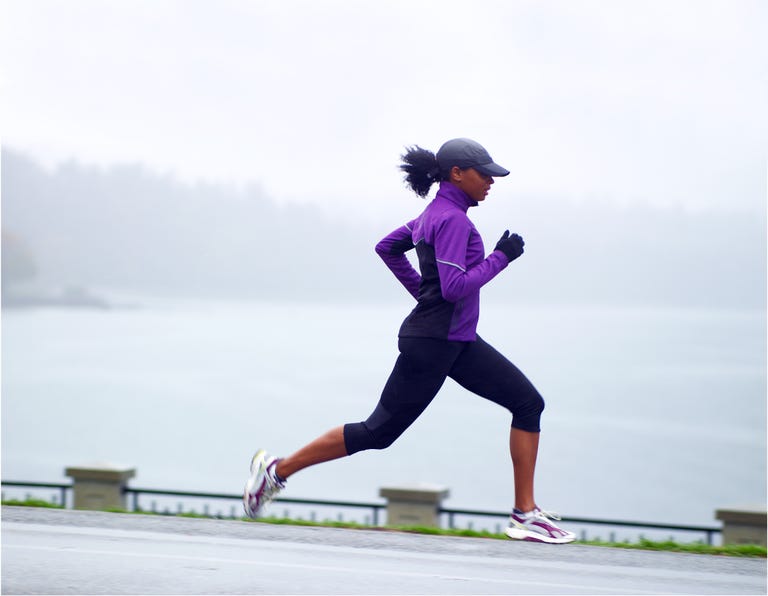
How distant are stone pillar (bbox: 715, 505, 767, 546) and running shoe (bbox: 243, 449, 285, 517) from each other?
22.7ft

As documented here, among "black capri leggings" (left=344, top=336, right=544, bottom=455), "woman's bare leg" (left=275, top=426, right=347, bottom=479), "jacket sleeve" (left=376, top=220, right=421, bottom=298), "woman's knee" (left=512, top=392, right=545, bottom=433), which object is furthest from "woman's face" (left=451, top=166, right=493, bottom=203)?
"woman's bare leg" (left=275, top=426, right=347, bottom=479)

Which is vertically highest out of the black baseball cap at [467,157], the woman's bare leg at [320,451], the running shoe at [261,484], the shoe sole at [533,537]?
the black baseball cap at [467,157]

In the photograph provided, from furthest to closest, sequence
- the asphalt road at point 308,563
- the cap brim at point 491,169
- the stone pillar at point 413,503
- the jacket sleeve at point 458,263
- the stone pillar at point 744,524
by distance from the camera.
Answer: the stone pillar at point 413,503 < the stone pillar at point 744,524 < the cap brim at point 491,169 < the jacket sleeve at point 458,263 < the asphalt road at point 308,563

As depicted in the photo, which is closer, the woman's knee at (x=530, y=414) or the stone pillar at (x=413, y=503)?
the woman's knee at (x=530, y=414)

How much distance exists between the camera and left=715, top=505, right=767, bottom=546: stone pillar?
1140 cm

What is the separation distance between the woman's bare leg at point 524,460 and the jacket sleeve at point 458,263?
29.9 inches

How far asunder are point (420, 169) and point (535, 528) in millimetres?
1754

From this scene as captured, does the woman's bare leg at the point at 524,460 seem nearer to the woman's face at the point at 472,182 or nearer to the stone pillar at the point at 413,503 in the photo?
the woman's face at the point at 472,182

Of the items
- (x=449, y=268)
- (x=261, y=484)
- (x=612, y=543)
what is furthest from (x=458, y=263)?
(x=612, y=543)

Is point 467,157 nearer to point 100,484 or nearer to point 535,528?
point 535,528

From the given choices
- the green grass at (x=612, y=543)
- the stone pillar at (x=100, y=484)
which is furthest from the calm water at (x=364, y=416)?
the green grass at (x=612, y=543)

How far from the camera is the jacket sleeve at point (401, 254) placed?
18.7 ft

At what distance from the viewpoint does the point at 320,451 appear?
5453 millimetres

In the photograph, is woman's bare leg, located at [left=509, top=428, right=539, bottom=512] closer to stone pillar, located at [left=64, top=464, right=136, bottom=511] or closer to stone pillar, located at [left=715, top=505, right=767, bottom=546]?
stone pillar, located at [left=715, top=505, right=767, bottom=546]
